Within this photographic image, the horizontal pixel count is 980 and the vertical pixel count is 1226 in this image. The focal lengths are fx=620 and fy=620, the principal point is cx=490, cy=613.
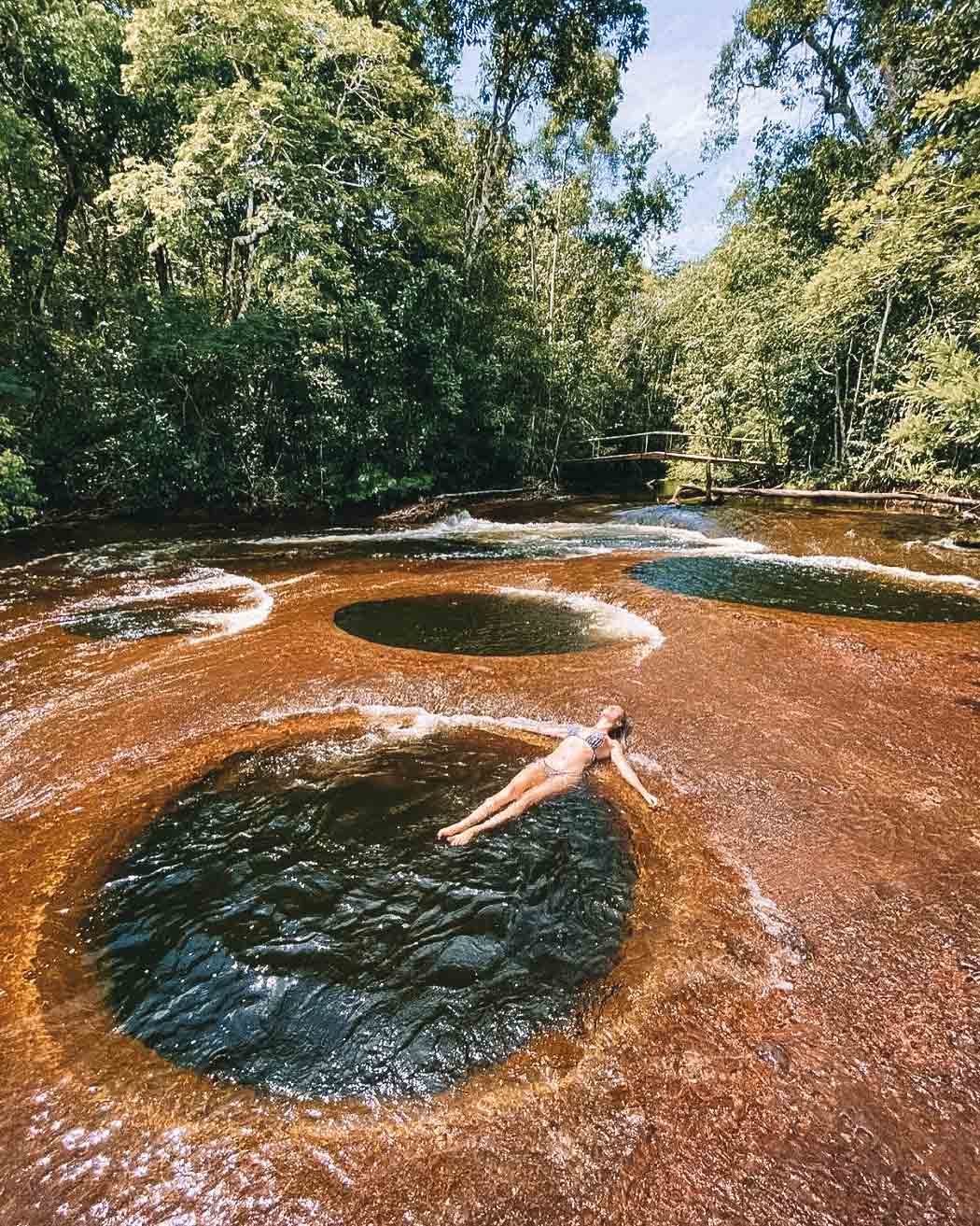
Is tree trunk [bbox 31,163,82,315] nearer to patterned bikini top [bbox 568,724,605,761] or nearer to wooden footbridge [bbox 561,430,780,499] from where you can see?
wooden footbridge [bbox 561,430,780,499]

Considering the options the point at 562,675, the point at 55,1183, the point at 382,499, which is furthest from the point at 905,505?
the point at 55,1183

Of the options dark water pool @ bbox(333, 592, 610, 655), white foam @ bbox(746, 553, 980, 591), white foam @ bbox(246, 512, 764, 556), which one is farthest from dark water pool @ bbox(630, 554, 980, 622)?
dark water pool @ bbox(333, 592, 610, 655)

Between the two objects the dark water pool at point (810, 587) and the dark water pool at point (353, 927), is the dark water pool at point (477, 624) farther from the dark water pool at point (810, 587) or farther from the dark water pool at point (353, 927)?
the dark water pool at point (353, 927)

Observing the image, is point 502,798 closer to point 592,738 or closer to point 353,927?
point 592,738

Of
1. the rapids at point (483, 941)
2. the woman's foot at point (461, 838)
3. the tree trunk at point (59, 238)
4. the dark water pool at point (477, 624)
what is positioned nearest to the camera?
the rapids at point (483, 941)

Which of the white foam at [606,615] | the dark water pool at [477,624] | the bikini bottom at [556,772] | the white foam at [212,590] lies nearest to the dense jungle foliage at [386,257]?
the white foam at [212,590]

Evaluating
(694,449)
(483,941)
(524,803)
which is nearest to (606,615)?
(524,803)

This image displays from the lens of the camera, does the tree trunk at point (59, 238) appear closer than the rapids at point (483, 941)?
No

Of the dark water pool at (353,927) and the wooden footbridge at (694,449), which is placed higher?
the wooden footbridge at (694,449)
